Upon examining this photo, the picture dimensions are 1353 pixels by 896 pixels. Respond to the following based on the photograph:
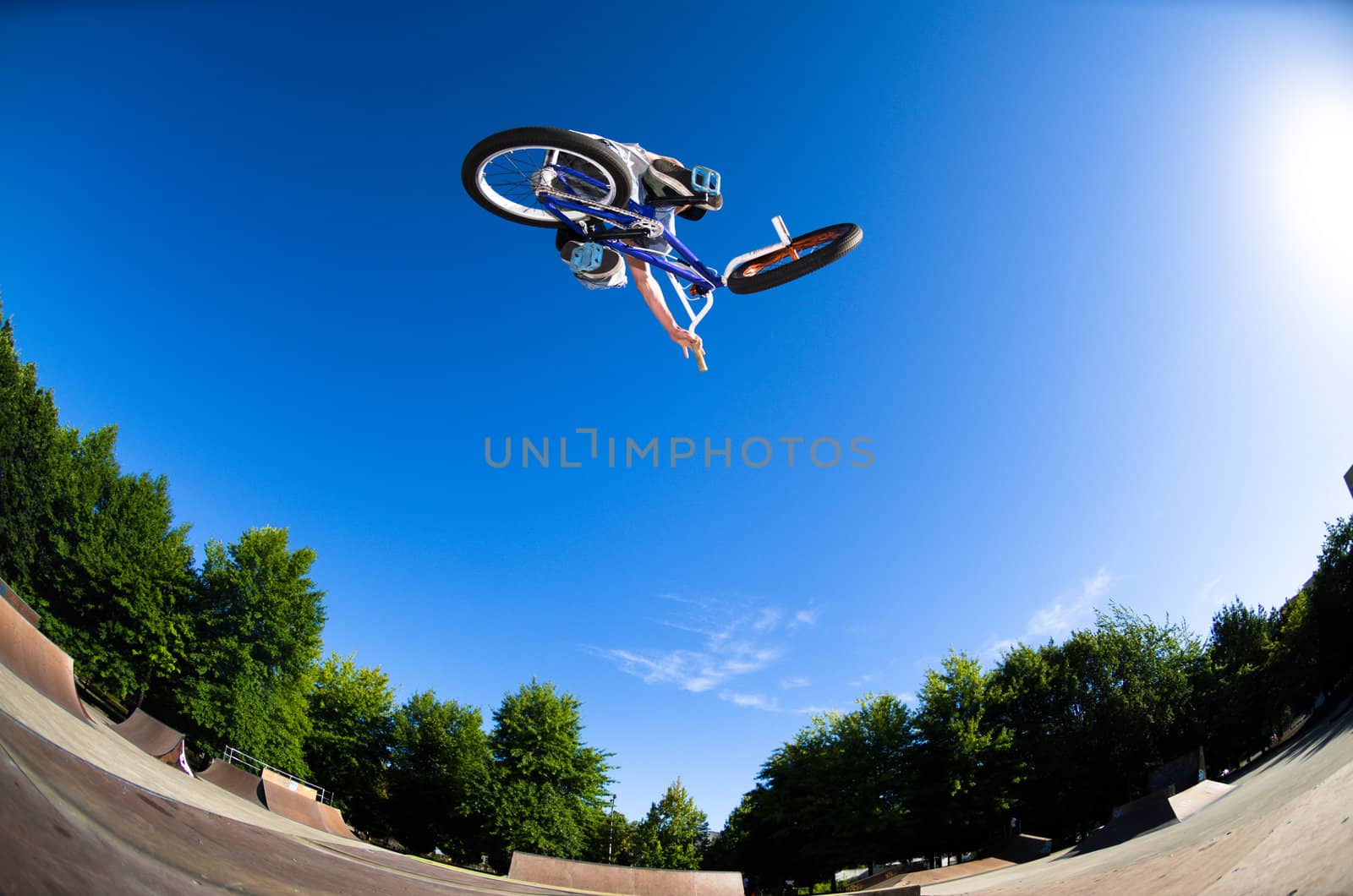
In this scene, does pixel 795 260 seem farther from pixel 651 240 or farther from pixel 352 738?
pixel 352 738

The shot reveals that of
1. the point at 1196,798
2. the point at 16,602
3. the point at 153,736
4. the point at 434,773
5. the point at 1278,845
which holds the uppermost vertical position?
the point at 434,773

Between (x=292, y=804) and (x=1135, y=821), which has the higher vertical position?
(x=292, y=804)

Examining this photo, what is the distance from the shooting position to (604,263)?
589 cm

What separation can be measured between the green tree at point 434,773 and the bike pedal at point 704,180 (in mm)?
34036

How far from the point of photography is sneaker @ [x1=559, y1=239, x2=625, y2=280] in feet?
19.3

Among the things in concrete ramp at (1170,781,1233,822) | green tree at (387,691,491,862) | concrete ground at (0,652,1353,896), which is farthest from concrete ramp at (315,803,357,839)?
concrete ramp at (1170,781,1233,822)

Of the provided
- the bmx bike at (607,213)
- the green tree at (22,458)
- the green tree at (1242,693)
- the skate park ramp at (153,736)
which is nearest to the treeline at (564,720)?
the green tree at (1242,693)

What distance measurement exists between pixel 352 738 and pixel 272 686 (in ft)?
24.6

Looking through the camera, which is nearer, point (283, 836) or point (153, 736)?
point (283, 836)

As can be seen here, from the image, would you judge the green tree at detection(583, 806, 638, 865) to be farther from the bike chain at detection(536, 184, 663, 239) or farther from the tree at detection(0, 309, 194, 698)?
the bike chain at detection(536, 184, 663, 239)

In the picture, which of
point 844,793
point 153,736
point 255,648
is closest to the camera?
point 153,736

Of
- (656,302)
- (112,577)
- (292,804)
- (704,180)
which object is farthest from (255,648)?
(704,180)

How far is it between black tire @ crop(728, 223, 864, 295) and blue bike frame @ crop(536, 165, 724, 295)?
1.54 feet

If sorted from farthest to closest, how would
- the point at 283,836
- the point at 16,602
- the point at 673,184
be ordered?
the point at 16,602, the point at 673,184, the point at 283,836
